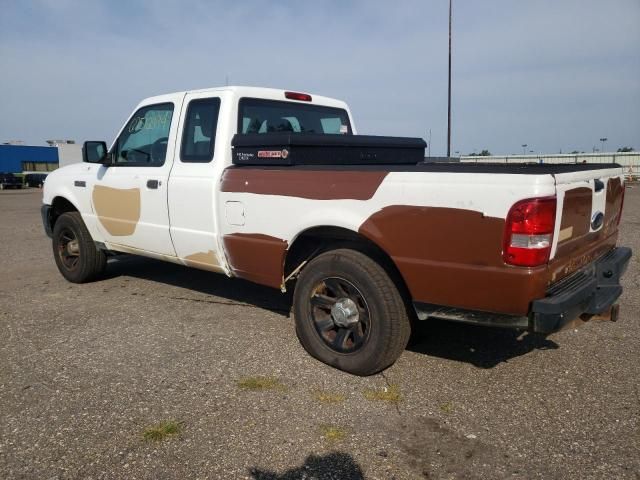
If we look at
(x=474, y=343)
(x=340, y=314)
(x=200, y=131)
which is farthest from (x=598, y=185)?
(x=200, y=131)

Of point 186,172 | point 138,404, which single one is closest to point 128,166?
point 186,172

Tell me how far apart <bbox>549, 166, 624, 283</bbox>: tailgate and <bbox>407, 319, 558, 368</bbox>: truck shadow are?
2.90 ft

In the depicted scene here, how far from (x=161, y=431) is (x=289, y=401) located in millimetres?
754

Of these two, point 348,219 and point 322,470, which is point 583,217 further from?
point 322,470

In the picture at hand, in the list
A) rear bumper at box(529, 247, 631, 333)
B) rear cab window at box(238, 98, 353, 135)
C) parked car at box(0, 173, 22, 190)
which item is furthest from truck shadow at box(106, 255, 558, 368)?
parked car at box(0, 173, 22, 190)

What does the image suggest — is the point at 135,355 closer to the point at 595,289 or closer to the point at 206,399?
the point at 206,399

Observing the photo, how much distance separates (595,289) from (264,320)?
8.68ft

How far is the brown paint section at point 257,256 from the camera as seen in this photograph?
3.87 metres

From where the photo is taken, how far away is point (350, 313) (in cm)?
354

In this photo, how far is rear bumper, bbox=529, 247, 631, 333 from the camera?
9.16ft

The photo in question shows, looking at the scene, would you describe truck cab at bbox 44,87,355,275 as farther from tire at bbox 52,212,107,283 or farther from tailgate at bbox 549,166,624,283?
tailgate at bbox 549,166,624,283

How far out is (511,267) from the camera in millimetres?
2781

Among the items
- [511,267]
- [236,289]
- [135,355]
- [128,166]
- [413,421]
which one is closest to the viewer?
[511,267]

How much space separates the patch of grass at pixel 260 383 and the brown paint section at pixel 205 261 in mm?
1182
